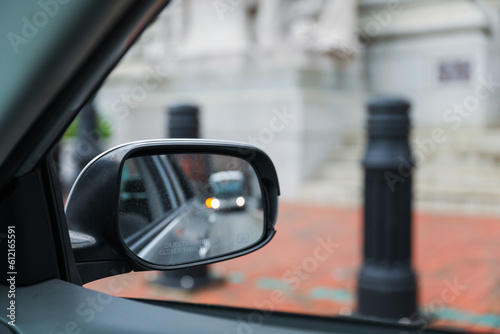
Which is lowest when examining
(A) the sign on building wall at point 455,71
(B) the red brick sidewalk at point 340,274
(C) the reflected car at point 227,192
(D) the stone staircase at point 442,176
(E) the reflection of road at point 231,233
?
(B) the red brick sidewalk at point 340,274

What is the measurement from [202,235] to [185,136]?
10.2ft

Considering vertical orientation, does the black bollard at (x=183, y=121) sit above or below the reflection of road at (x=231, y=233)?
above

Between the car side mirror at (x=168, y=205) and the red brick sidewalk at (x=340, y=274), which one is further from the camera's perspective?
the red brick sidewalk at (x=340, y=274)

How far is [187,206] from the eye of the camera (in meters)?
1.11

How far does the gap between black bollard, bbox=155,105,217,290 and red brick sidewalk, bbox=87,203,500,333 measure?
64 millimetres

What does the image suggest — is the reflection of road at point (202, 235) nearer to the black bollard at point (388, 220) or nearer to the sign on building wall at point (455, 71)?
the black bollard at point (388, 220)

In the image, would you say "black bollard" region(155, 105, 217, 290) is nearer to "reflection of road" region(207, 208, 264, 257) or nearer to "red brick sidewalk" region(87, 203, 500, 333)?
"red brick sidewalk" region(87, 203, 500, 333)

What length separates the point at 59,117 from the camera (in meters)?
0.92

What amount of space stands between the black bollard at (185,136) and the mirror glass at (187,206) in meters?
2.85

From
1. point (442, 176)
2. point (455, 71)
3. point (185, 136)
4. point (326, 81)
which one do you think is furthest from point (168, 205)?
point (455, 71)

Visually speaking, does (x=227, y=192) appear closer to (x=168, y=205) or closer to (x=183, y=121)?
(x=168, y=205)

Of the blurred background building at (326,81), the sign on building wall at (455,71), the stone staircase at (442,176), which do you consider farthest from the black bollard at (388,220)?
the sign on building wall at (455,71)

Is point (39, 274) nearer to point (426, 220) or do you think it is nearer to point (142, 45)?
point (426, 220)

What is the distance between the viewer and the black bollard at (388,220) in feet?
10.9
